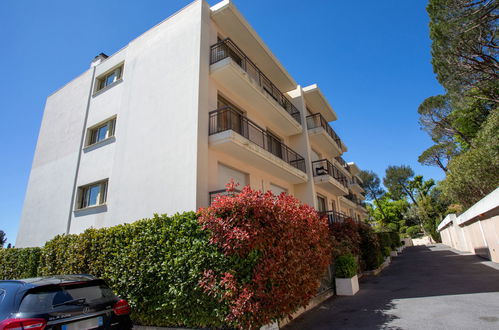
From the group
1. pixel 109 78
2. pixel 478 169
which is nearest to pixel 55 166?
pixel 109 78

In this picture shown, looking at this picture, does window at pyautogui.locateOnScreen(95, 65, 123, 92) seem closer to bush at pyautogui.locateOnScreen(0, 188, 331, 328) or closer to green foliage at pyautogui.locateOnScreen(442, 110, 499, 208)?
bush at pyautogui.locateOnScreen(0, 188, 331, 328)

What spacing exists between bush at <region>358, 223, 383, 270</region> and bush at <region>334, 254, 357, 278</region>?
4.95 m

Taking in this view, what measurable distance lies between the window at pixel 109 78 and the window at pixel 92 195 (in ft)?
17.3

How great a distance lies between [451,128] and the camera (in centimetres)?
2645

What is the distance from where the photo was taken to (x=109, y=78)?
13.6m

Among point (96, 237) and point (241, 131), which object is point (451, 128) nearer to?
point (241, 131)

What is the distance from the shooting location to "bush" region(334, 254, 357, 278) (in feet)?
31.2

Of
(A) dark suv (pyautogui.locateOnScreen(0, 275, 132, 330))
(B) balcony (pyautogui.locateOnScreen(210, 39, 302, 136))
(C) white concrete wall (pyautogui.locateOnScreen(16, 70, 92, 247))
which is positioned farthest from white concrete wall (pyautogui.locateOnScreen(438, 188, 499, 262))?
(C) white concrete wall (pyautogui.locateOnScreen(16, 70, 92, 247))

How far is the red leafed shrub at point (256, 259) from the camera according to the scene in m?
4.79

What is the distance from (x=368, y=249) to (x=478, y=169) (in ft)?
47.3

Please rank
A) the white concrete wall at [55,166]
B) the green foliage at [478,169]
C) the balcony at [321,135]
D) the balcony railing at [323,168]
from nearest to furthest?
the white concrete wall at [55,166] → the balcony railing at [323,168] → the balcony at [321,135] → the green foliage at [478,169]

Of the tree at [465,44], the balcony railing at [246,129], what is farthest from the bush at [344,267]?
the tree at [465,44]

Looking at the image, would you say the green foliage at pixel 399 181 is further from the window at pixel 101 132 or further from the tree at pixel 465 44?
the window at pixel 101 132

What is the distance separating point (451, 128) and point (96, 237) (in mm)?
32346
